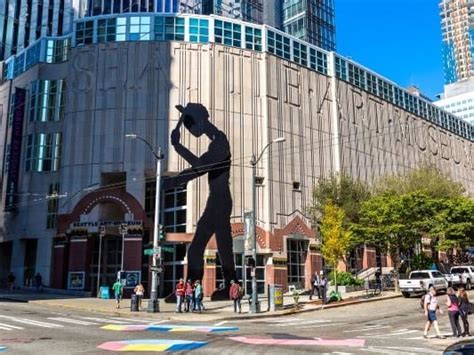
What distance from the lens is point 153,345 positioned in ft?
51.2

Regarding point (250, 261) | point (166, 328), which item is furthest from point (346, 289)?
point (166, 328)

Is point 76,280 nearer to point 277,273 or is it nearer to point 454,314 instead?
point 277,273

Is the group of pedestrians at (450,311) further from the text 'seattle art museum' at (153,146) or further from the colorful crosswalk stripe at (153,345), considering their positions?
the text 'seattle art museum' at (153,146)

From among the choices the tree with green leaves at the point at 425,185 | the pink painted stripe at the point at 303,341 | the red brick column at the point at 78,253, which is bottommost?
the pink painted stripe at the point at 303,341

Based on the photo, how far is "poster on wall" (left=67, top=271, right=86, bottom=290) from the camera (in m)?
44.7

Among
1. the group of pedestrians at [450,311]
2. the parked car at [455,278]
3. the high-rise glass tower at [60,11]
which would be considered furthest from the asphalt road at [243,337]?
the high-rise glass tower at [60,11]

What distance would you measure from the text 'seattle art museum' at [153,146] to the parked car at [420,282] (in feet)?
45.8

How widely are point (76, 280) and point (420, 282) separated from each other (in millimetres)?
27647

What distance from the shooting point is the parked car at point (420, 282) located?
35.4 meters

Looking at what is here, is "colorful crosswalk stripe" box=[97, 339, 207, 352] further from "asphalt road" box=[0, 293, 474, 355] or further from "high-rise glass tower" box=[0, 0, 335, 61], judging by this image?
"high-rise glass tower" box=[0, 0, 335, 61]

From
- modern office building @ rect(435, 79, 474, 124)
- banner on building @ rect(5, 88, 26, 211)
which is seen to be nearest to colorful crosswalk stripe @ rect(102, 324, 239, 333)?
banner on building @ rect(5, 88, 26, 211)

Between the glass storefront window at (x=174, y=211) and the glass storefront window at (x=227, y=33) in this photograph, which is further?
the glass storefront window at (x=227, y=33)

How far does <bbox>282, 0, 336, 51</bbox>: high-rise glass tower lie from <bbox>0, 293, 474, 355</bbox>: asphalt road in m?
97.8

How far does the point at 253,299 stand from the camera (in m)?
29.7
